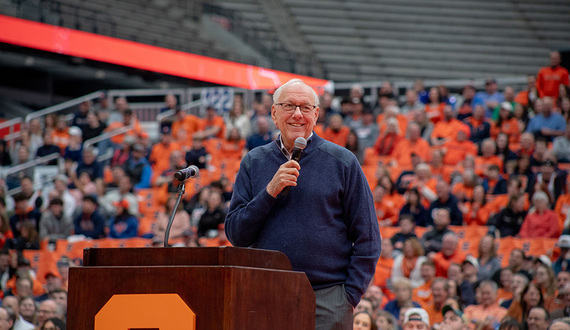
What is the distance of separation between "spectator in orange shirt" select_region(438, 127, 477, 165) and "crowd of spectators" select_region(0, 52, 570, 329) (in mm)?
15

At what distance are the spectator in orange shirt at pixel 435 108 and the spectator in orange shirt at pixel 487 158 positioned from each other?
156 centimetres

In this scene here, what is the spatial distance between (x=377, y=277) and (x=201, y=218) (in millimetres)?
2372

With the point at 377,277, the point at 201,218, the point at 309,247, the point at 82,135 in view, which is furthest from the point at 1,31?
the point at 309,247

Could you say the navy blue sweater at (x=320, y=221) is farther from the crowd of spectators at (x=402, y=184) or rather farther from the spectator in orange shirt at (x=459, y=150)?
the spectator in orange shirt at (x=459, y=150)

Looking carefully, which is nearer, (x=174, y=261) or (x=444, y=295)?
(x=174, y=261)

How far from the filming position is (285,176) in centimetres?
247

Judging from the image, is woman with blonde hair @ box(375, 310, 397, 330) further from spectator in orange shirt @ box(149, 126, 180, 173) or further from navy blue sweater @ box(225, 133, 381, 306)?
spectator in orange shirt @ box(149, 126, 180, 173)

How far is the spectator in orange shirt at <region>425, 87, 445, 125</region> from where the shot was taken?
1120 cm

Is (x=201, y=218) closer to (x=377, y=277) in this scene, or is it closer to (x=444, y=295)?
(x=377, y=277)

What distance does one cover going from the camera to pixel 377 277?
309 inches

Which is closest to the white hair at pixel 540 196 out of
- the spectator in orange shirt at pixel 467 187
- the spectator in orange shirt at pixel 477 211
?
the spectator in orange shirt at pixel 477 211

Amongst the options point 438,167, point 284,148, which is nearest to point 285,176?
point 284,148

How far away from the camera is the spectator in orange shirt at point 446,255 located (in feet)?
24.9

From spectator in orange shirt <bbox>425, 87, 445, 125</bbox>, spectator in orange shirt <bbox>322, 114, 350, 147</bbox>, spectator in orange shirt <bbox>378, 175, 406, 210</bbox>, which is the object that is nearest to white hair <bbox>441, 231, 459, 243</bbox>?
spectator in orange shirt <bbox>378, 175, 406, 210</bbox>
